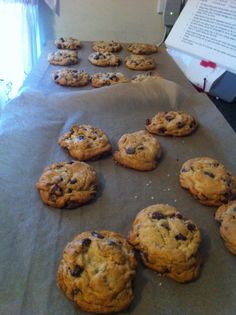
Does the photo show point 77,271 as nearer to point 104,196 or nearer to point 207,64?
point 104,196

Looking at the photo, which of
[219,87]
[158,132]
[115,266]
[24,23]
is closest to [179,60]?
[219,87]

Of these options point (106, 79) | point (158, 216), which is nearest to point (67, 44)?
point (106, 79)

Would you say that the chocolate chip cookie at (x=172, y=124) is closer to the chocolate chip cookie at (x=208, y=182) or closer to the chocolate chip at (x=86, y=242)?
the chocolate chip cookie at (x=208, y=182)

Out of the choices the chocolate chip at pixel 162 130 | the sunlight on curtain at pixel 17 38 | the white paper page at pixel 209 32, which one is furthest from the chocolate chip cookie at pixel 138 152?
the sunlight on curtain at pixel 17 38

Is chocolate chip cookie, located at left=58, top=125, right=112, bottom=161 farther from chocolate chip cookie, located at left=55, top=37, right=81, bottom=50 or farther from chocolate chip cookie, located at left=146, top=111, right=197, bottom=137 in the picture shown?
chocolate chip cookie, located at left=55, top=37, right=81, bottom=50

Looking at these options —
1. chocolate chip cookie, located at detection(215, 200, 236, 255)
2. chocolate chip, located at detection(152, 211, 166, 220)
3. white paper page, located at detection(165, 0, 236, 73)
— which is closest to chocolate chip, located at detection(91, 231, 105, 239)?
chocolate chip, located at detection(152, 211, 166, 220)

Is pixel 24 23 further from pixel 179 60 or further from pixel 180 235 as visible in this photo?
pixel 180 235
